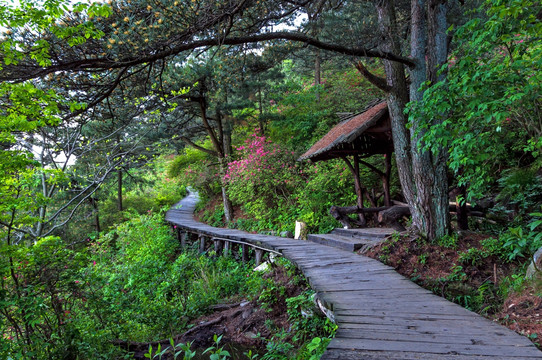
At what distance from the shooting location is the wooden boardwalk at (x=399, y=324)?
224 cm

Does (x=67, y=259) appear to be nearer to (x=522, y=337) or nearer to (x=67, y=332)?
(x=67, y=332)

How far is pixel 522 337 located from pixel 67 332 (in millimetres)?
4929

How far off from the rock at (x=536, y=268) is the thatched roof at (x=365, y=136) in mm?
3709

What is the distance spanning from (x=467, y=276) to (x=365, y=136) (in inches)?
178

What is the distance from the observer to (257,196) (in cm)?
1241

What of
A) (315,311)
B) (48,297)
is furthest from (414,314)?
(48,297)

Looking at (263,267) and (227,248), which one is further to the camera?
(227,248)

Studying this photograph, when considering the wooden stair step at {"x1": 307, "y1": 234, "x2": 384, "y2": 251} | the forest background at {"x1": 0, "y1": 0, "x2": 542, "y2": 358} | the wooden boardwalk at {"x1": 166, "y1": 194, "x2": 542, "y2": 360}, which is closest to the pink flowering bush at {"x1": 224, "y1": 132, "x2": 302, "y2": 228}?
the forest background at {"x1": 0, "y1": 0, "x2": 542, "y2": 358}

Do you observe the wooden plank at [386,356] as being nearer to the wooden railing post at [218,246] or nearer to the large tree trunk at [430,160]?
the large tree trunk at [430,160]

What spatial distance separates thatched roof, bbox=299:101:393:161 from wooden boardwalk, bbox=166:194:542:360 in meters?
3.05

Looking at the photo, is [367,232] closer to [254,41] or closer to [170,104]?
[254,41]

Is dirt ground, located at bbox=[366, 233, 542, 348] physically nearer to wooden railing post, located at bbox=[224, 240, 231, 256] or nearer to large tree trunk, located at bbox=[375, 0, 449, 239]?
large tree trunk, located at bbox=[375, 0, 449, 239]

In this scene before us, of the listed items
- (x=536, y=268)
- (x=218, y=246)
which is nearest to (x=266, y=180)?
(x=218, y=246)

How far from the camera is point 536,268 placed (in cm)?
321
